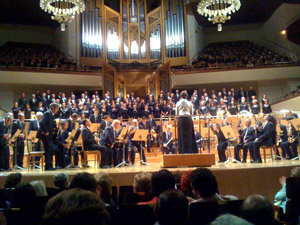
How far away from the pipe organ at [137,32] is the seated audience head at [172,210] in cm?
1603

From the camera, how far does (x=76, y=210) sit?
34.4 inches

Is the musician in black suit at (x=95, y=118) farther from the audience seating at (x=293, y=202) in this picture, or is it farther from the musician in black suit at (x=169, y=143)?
the audience seating at (x=293, y=202)

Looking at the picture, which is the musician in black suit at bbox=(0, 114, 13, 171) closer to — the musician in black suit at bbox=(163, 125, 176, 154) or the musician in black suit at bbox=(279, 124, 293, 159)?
the musician in black suit at bbox=(163, 125, 176, 154)

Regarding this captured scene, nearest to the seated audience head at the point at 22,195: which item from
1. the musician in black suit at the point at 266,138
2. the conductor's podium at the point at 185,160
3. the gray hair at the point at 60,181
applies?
the gray hair at the point at 60,181

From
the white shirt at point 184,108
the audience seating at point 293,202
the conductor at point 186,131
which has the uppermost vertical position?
the white shirt at point 184,108

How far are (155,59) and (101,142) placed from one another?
34.8 feet

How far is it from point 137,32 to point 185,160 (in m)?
12.6

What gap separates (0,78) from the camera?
14555mm

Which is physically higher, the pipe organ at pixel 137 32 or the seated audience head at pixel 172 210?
the pipe organ at pixel 137 32

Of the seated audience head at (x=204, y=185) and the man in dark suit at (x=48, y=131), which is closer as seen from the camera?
the seated audience head at (x=204, y=185)

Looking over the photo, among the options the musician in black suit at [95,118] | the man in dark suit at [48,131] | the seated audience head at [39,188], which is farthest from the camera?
the musician in black suit at [95,118]

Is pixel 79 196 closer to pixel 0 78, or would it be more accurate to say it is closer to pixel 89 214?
pixel 89 214

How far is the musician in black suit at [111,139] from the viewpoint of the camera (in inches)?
296

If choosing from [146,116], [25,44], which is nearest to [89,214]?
[146,116]
